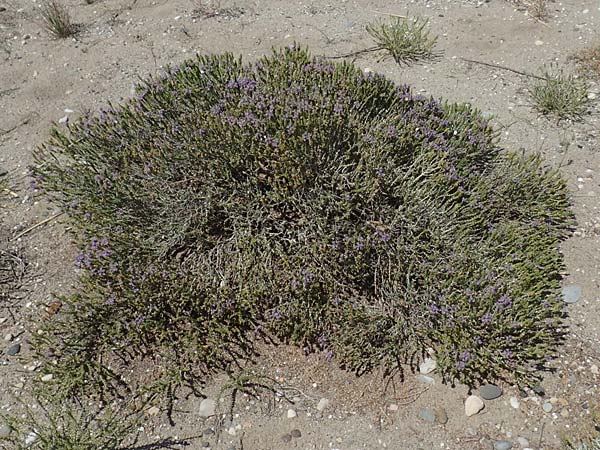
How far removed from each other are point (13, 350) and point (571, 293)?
3708 millimetres

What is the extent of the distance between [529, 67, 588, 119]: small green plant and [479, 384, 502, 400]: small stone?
3007 mm

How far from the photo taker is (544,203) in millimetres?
4098

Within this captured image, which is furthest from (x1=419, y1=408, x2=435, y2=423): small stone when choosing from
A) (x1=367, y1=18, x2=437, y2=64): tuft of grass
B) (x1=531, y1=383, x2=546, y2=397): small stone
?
(x1=367, y1=18, x2=437, y2=64): tuft of grass

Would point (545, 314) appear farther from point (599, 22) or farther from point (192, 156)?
point (599, 22)

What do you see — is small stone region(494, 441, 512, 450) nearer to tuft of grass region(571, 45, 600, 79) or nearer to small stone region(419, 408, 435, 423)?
small stone region(419, 408, 435, 423)

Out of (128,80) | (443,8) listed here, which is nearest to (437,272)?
(128,80)

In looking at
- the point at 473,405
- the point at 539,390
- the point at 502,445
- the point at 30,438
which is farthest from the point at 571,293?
the point at 30,438

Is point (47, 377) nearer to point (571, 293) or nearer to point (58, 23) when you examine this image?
point (571, 293)

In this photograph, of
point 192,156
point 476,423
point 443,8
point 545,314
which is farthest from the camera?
point 443,8

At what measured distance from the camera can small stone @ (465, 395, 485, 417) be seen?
10.5ft

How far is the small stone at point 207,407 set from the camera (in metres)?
3.25

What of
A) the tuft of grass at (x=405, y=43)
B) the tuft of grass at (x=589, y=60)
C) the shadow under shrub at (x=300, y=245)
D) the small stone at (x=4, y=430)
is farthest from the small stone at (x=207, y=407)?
the tuft of grass at (x=589, y=60)

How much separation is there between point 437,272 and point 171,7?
5.29 metres

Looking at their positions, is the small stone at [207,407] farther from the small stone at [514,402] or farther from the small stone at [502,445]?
the small stone at [514,402]
